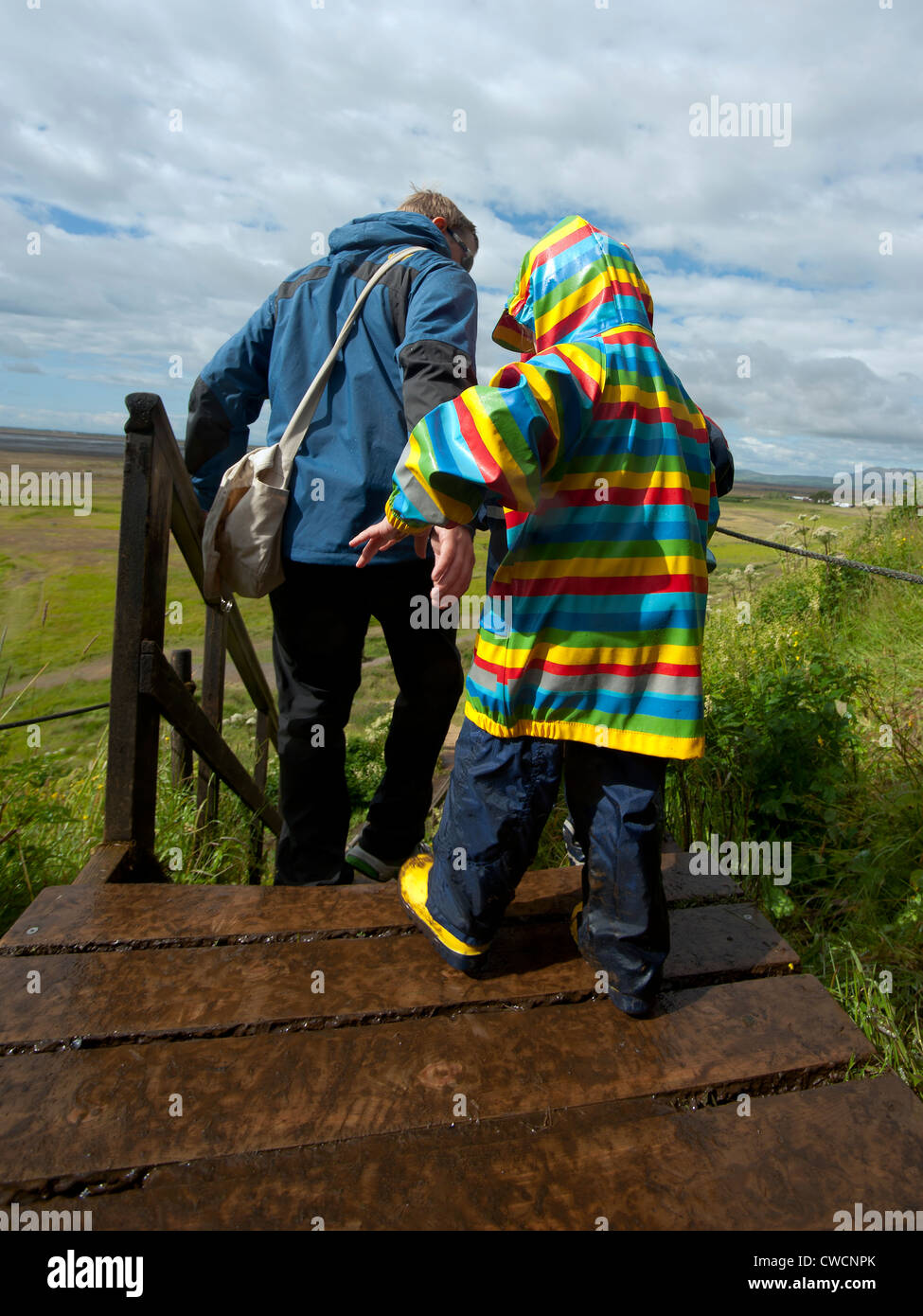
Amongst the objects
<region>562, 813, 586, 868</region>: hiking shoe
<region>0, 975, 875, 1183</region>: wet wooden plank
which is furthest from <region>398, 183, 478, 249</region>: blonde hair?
<region>0, 975, 875, 1183</region>: wet wooden plank

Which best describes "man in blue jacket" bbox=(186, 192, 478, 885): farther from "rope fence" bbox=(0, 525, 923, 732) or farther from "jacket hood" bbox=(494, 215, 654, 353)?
"rope fence" bbox=(0, 525, 923, 732)

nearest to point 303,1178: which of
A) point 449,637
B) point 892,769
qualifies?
point 449,637

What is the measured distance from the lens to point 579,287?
1.56 m

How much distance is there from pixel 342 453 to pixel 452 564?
651 millimetres

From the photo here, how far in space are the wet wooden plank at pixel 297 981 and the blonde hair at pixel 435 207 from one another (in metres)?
2.12

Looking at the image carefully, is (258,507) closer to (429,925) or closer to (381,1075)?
(429,925)

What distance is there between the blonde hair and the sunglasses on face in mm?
19

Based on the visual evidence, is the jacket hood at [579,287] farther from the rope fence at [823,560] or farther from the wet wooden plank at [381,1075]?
the wet wooden plank at [381,1075]

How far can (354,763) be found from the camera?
19.6 ft

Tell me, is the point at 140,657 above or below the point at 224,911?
above

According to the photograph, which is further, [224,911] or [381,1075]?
[224,911]

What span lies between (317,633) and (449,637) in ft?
1.53

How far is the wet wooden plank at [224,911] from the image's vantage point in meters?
1.80

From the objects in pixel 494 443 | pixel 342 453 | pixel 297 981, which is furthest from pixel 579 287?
pixel 297 981
